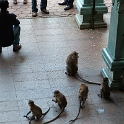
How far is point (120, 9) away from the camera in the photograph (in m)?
6.18

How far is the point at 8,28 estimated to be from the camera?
764 cm

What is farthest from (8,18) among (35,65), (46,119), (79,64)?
(46,119)

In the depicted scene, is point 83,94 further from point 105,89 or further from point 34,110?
point 34,110

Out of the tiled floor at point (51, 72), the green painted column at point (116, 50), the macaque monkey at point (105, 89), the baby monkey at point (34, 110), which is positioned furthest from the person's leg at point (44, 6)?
the baby monkey at point (34, 110)

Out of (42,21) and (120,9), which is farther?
(42,21)

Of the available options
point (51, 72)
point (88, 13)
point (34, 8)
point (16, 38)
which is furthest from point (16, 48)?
point (88, 13)

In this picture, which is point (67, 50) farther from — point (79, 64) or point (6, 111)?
point (6, 111)

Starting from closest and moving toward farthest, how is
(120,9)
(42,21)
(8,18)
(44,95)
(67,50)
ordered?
(120,9) < (44,95) < (8,18) < (67,50) < (42,21)

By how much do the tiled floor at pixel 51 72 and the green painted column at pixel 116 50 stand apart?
23 cm

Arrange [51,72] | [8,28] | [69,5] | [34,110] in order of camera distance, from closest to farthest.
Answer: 1. [34,110]
2. [51,72]
3. [8,28]
4. [69,5]

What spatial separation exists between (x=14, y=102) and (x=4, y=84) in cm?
58

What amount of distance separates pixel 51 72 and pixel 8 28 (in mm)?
1210

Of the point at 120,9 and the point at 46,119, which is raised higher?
the point at 120,9

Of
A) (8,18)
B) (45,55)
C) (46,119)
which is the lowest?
(46,119)
